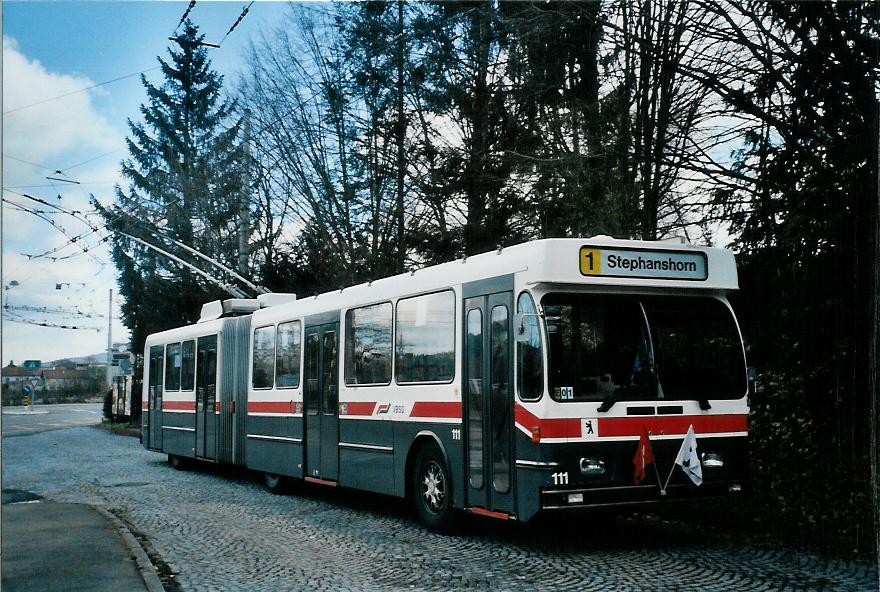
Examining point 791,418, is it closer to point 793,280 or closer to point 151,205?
point 793,280

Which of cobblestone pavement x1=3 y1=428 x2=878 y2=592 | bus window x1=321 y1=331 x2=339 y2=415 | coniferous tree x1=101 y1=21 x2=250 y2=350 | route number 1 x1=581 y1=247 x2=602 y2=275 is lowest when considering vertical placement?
cobblestone pavement x1=3 y1=428 x2=878 y2=592

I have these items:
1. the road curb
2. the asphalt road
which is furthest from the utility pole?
the road curb

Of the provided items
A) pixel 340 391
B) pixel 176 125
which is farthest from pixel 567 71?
pixel 176 125

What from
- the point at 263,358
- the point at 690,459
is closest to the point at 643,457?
the point at 690,459

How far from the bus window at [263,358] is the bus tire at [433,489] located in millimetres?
5447

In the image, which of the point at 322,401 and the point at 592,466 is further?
the point at 322,401

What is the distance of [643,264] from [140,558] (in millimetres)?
5443

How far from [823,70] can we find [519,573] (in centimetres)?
591

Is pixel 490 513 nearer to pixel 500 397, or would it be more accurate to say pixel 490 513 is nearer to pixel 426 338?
pixel 500 397

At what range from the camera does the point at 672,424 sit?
9328 millimetres

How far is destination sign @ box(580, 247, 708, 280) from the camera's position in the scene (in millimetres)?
9273

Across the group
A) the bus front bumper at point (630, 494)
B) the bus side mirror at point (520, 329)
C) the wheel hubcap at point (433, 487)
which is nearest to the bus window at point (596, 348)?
the bus side mirror at point (520, 329)

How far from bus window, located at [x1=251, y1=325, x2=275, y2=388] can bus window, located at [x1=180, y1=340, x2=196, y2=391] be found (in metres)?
3.60

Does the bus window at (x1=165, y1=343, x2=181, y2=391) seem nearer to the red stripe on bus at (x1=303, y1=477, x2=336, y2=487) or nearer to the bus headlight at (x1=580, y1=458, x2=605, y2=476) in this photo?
the red stripe on bus at (x1=303, y1=477, x2=336, y2=487)
